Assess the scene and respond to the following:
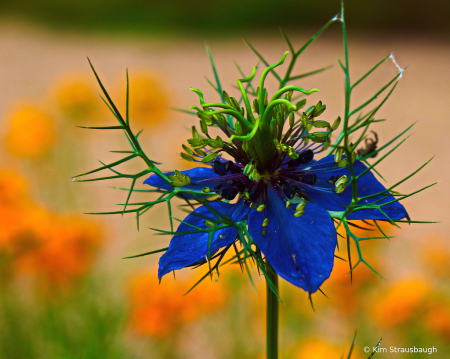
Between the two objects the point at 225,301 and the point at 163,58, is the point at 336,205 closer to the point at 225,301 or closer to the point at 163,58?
the point at 225,301

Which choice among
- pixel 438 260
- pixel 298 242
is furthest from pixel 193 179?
pixel 438 260

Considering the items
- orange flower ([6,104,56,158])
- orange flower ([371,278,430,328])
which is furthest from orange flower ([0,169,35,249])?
orange flower ([371,278,430,328])

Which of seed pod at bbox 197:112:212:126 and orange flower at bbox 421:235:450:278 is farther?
orange flower at bbox 421:235:450:278

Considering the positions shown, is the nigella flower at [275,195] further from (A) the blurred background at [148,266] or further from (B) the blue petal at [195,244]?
(A) the blurred background at [148,266]

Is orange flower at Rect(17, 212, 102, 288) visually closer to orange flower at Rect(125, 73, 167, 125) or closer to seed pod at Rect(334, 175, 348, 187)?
orange flower at Rect(125, 73, 167, 125)

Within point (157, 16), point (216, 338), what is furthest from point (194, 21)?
point (216, 338)

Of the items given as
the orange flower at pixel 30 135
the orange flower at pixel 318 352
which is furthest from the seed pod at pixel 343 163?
the orange flower at pixel 30 135

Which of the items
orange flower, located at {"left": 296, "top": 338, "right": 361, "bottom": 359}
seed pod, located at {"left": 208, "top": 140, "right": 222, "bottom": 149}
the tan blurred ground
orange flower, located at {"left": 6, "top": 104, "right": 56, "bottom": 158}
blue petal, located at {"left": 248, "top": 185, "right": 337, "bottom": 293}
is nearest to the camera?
blue petal, located at {"left": 248, "top": 185, "right": 337, "bottom": 293}
